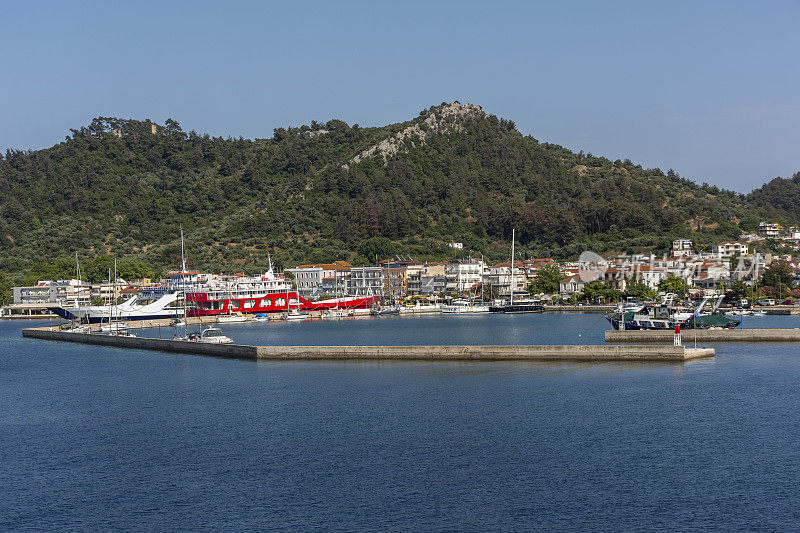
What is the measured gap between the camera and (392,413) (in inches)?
1328

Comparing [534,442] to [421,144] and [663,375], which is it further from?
[421,144]

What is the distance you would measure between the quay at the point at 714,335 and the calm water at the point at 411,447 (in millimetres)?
8286

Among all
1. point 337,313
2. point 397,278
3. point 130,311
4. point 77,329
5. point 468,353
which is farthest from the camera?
point 397,278

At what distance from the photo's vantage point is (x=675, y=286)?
10444cm

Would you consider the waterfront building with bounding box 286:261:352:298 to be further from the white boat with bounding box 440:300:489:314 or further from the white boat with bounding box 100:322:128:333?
the white boat with bounding box 100:322:128:333

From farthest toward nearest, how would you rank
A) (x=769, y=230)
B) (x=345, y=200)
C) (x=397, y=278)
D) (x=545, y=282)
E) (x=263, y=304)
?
(x=345, y=200) < (x=769, y=230) < (x=397, y=278) < (x=545, y=282) < (x=263, y=304)

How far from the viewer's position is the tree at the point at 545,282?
384 ft

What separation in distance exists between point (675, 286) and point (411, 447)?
83949mm

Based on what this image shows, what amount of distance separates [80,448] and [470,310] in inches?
3271

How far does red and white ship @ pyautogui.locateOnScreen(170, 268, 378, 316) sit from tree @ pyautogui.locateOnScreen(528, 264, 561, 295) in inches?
917

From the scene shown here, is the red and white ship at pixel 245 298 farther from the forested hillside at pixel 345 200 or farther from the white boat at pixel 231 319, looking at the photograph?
the forested hillside at pixel 345 200

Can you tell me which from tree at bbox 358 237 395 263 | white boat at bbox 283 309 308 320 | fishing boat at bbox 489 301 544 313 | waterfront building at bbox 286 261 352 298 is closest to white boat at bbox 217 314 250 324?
white boat at bbox 283 309 308 320

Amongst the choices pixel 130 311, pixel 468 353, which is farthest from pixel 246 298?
pixel 468 353

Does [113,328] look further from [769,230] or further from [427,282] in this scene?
[769,230]
